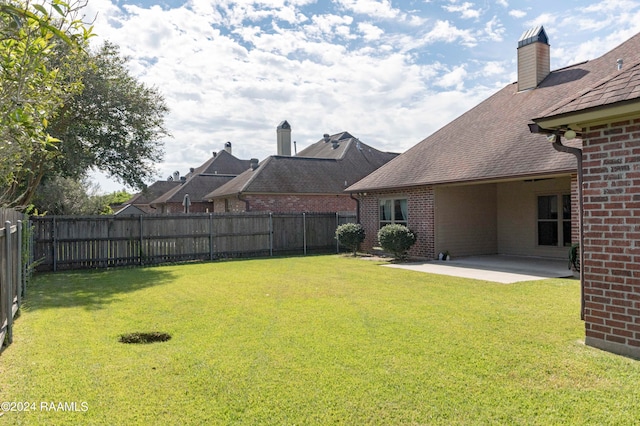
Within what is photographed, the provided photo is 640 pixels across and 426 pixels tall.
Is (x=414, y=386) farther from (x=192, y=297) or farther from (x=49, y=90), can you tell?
(x=192, y=297)

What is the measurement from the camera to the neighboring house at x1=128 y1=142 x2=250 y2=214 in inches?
1320

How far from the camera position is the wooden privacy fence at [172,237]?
13703mm

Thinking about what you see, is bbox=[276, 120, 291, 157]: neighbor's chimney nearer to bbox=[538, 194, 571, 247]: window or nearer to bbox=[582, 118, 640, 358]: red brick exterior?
bbox=[538, 194, 571, 247]: window

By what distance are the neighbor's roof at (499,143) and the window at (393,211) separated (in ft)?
2.56

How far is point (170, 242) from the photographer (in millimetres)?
15828

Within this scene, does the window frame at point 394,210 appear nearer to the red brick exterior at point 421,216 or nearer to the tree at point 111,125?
the red brick exterior at point 421,216

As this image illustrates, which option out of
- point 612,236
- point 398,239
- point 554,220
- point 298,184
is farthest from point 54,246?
point 554,220

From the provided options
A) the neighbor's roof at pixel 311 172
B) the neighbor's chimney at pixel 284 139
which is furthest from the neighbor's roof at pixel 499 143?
the neighbor's chimney at pixel 284 139

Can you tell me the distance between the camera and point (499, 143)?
1375 cm

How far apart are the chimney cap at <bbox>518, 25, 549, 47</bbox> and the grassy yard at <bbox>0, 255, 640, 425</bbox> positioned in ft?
37.0

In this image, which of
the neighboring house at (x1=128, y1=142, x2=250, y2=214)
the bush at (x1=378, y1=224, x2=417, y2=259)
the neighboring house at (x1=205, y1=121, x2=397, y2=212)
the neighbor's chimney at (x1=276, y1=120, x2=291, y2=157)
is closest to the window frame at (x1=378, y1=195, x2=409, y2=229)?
the bush at (x1=378, y1=224, x2=417, y2=259)

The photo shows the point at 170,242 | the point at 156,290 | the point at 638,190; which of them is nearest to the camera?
the point at 638,190

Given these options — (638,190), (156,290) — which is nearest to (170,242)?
(156,290)

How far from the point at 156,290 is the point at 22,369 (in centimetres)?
510
